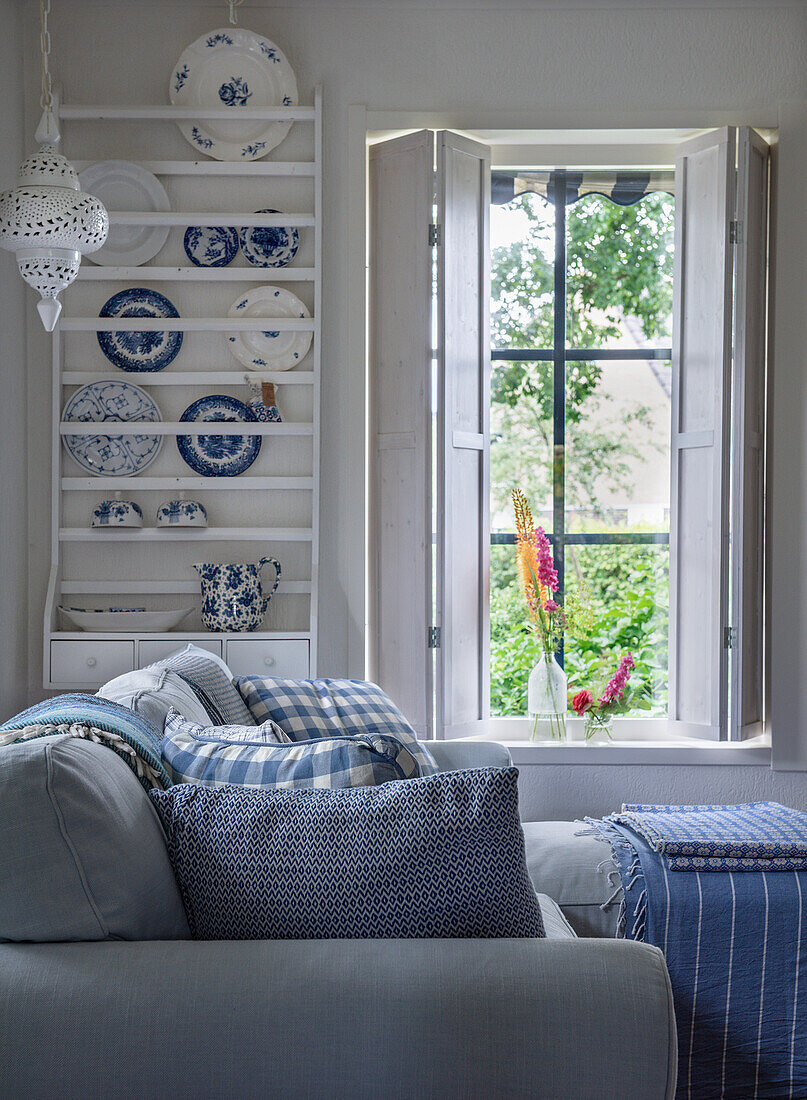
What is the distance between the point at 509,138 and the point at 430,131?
0.29 meters

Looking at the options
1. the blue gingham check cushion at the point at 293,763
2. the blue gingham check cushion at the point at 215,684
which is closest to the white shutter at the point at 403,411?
the blue gingham check cushion at the point at 215,684

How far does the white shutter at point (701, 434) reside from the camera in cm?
297

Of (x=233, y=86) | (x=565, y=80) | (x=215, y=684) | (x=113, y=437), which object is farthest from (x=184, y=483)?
(x=565, y=80)

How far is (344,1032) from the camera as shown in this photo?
0.97 metres

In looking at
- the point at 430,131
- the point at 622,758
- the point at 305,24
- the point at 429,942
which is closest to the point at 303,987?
the point at 429,942

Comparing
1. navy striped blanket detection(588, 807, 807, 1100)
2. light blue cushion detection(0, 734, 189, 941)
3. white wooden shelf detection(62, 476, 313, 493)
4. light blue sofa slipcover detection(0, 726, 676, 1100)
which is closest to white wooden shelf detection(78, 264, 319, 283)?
white wooden shelf detection(62, 476, 313, 493)

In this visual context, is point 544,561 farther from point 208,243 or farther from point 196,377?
point 208,243

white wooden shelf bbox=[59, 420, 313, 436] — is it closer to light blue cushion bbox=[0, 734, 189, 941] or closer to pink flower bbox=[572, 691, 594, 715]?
pink flower bbox=[572, 691, 594, 715]

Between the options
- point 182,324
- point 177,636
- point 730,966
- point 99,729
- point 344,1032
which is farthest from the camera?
point 182,324

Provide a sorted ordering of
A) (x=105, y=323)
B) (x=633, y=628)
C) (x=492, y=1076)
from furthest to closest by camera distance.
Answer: (x=633, y=628) → (x=105, y=323) → (x=492, y=1076)

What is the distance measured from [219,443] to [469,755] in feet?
4.43

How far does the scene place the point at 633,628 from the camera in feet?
10.6

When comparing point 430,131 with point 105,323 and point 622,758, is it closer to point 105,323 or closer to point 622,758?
point 105,323

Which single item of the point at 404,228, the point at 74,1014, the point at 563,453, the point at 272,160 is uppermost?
the point at 272,160
